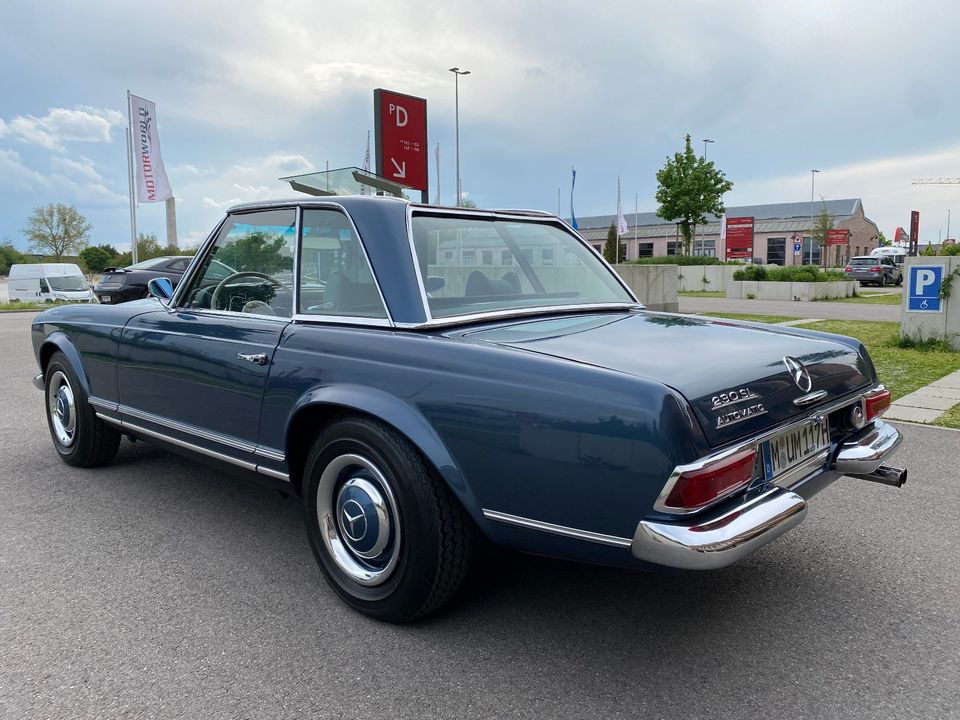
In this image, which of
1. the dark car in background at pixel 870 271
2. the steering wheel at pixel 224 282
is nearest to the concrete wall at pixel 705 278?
the dark car in background at pixel 870 271

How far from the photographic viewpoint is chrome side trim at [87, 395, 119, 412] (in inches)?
169

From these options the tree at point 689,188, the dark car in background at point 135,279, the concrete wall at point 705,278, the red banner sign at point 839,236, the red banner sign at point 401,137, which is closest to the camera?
the red banner sign at point 401,137

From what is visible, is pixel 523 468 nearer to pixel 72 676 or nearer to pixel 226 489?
pixel 72 676

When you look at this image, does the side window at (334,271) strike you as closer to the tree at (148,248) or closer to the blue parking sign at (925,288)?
the blue parking sign at (925,288)

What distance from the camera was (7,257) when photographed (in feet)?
226

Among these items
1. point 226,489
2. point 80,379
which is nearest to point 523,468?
point 226,489

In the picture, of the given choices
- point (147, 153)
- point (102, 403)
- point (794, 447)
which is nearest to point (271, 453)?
point (102, 403)

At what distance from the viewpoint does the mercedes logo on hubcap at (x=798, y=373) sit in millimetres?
2727

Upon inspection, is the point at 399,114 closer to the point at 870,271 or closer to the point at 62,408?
the point at 62,408

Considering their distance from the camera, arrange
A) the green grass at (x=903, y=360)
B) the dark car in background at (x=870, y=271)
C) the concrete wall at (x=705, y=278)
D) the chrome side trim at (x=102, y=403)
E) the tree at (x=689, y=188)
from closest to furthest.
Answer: the chrome side trim at (x=102, y=403), the green grass at (x=903, y=360), the concrete wall at (x=705, y=278), the dark car in background at (x=870, y=271), the tree at (x=689, y=188)

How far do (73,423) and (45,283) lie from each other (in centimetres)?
3527

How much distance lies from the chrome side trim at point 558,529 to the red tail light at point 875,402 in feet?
5.06

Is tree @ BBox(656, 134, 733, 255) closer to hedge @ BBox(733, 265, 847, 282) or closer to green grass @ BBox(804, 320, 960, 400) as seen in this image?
hedge @ BBox(733, 265, 847, 282)

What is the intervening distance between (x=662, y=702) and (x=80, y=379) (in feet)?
12.8
